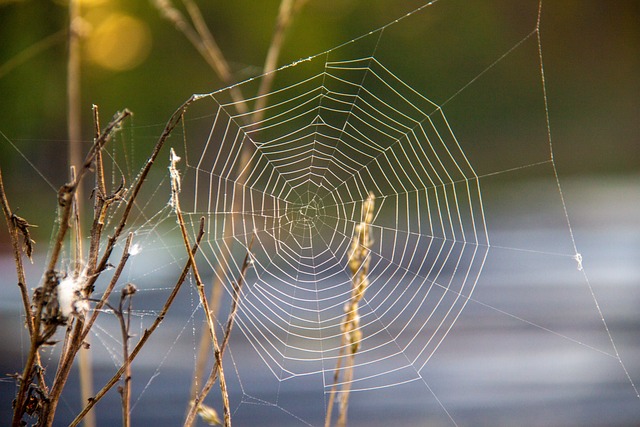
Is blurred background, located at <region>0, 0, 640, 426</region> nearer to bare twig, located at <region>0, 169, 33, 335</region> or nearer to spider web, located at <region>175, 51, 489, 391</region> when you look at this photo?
spider web, located at <region>175, 51, 489, 391</region>

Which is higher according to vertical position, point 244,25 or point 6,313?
point 244,25

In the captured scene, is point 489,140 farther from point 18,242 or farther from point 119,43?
point 18,242

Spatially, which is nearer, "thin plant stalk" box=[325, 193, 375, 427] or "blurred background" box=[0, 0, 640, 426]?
"thin plant stalk" box=[325, 193, 375, 427]

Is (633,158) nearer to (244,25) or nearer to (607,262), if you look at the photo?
(607,262)

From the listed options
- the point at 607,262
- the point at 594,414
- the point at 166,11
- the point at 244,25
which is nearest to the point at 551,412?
the point at 594,414

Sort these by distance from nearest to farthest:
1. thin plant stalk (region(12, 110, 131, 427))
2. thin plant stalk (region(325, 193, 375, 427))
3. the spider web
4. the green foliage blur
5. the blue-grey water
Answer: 1. thin plant stalk (region(12, 110, 131, 427))
2. thin plant stalk (region(325, 193, 375, 427))
3. the blue-grey water
4. the spider web
5. the green foliage blur

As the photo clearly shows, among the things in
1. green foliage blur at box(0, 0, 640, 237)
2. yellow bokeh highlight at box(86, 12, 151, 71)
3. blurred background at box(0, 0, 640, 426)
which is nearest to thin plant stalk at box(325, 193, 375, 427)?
blurred background at box(0, 0, 640, 426)

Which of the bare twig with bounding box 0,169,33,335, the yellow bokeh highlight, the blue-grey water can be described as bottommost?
the blue-grey water
